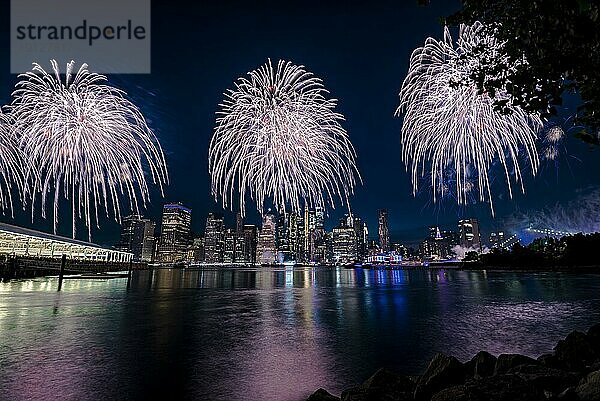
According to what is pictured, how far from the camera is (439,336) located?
715 inches

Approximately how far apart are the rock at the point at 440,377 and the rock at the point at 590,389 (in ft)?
10.2

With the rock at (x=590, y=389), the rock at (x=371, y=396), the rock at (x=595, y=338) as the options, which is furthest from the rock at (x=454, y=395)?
the rock at (x=595, y=338)

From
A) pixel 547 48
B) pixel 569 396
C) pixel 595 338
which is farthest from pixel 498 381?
pixel 595 338

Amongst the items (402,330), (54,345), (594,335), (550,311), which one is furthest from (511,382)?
(550,311)

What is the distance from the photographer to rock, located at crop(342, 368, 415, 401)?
809 centimetres

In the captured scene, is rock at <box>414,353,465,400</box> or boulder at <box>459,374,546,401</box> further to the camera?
rock at <box>414,353,465,400</box>

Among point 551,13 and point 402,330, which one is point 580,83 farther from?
point 402,330

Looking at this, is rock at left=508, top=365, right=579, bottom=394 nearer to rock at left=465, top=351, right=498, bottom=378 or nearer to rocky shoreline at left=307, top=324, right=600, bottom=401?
rocky shoreline at left=307, top=324, right=600, bottom=401

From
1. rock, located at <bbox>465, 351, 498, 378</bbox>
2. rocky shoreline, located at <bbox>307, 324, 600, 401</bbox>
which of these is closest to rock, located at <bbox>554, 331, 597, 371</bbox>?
rocky shoreline, located at <bbox>307, 324, 600, 401</bbox>

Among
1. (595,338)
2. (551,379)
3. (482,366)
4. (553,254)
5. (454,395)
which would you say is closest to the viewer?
(454,395)

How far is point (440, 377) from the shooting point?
9258 millimetres

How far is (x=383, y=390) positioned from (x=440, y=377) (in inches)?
67.1

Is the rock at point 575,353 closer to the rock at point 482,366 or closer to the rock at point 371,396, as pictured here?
the rock at point 482,366

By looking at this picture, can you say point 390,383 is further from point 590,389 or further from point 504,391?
point 590,389
